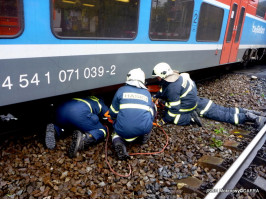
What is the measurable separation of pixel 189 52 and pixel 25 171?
14.8 feet

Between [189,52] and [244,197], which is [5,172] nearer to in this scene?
[244,197]

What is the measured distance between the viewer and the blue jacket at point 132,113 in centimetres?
326

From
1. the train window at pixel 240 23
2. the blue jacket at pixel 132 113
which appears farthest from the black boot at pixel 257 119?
the train window at pixel 240 23

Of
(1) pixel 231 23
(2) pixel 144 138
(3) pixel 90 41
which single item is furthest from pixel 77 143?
(1) pixel 231 23

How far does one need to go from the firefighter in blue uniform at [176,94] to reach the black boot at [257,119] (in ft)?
3.64

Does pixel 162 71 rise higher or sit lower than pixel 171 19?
lower

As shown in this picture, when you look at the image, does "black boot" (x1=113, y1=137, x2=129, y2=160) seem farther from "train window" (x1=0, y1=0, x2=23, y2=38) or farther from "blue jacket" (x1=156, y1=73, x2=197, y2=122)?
"train window" (x1=0, y1=0, x2=23, y2=38)

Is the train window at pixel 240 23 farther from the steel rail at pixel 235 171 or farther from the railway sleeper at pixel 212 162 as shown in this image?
the railway sleeper at pixel 212 162

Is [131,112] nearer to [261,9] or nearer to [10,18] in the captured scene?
[10,18]

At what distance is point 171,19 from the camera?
503cm

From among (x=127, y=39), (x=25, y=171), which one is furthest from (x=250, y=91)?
(x=25, y=171)

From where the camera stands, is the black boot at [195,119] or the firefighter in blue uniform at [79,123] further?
the black boot at [195,119]

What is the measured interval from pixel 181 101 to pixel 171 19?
193 centimetres

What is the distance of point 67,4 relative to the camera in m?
3.22
